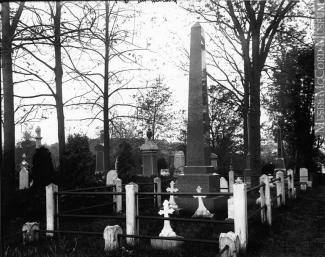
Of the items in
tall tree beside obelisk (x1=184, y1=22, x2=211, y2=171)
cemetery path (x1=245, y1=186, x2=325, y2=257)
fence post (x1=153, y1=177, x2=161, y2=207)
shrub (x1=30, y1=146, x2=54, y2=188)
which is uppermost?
tall tree beside obelisk (x1=184, y1=22, x2=211, y2=171)

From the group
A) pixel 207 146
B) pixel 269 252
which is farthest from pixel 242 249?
pixel 207 146

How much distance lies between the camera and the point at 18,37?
24.6ft

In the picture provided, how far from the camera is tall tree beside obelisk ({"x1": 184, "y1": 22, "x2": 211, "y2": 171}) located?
11.0m

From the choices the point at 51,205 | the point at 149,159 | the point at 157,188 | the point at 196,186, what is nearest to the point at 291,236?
the point at 196,186

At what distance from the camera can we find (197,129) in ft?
36.2

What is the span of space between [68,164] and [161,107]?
76.6ft

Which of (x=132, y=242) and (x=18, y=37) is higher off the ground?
(x=18, y=37)

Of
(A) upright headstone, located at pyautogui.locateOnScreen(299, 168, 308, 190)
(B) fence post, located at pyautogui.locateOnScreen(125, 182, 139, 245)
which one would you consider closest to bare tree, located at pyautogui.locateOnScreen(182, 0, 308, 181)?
(A) upright headstone, located at pyautogui.locateOnScreen(299, 168, 308, 190)

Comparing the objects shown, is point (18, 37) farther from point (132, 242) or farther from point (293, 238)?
point (293, 238)

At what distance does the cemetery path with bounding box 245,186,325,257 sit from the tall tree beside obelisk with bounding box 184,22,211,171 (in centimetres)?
251

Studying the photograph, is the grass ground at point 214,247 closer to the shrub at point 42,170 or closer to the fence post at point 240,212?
the fence post at point 240,212

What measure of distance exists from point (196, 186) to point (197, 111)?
2.08 meters

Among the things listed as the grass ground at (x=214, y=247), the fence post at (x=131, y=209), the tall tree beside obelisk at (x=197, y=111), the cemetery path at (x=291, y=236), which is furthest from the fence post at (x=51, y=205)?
the tall tree beside obelisk at (x=197, y=111)

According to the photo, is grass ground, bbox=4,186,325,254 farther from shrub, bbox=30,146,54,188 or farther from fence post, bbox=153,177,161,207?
shrub, bbox=30,146,54,188
